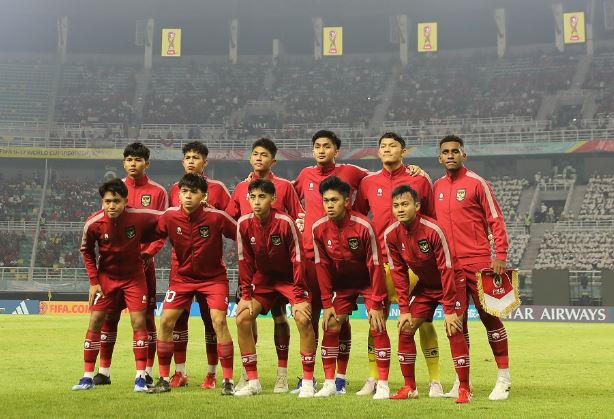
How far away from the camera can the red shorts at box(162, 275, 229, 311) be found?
901 cm

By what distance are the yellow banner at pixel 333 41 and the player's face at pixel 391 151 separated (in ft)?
145

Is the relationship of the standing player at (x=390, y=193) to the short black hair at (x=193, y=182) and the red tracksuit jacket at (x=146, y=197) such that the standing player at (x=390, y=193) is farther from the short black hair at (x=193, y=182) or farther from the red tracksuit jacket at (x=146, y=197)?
the red tracksuit jacket at (x=146, y=197)

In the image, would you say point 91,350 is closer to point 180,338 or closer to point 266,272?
point 180,338

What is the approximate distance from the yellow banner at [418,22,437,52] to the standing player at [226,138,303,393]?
145ft

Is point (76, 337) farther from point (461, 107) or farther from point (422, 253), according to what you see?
point (461, 107)

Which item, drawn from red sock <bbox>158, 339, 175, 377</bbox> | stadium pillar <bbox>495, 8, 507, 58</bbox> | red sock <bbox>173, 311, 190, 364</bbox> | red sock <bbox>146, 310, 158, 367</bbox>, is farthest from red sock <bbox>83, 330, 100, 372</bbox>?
stadium pillar <bbox>495, 8, 507, 58</bbox>

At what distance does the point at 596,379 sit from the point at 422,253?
155 inches

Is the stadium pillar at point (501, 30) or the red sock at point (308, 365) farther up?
the stadium pillar at point (501, 30)

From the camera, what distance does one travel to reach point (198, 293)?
30.1 feet

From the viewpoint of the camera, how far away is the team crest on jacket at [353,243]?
8.61m

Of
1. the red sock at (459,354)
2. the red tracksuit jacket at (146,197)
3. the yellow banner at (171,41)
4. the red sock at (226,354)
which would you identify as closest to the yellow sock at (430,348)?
the red sock at (459,354)

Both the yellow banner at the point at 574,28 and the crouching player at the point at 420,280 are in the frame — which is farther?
the yellow banner at the point at 574,28

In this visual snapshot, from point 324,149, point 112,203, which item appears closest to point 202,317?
point 112,203

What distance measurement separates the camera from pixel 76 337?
722 inches
